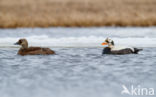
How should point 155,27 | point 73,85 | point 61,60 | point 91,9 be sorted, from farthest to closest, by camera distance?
point 91,9 < point 155,27 < point 61,60 < point 73,85

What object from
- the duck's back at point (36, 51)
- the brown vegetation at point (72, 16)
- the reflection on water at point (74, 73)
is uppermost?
the brown vegetation at point (72, 16)

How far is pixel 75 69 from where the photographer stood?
823 cm

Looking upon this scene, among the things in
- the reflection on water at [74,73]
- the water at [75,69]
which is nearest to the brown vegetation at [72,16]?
the water at [75,69]

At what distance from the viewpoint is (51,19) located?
59.8 feet

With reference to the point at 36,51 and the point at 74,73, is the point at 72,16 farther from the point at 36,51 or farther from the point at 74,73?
the point at 74,73

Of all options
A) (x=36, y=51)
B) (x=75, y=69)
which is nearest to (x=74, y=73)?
(x=75, y=69)

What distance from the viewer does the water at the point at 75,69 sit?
636 centimetres

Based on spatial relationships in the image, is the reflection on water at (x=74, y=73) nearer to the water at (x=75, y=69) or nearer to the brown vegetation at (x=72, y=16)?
the water at (x=75, y=69)

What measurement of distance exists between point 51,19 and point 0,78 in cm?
1100

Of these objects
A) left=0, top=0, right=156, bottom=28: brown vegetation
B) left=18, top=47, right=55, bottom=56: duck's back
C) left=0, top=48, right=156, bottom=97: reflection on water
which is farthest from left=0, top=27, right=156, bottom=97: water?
left=0, top=0, right=156, bottom=28: brown vegetation

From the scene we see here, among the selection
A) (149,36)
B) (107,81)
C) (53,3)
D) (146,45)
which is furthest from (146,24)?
(107,81)

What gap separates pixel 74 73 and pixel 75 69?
484mm

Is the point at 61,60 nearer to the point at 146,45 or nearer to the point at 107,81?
the point at 107,81

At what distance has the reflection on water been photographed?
6285mm
